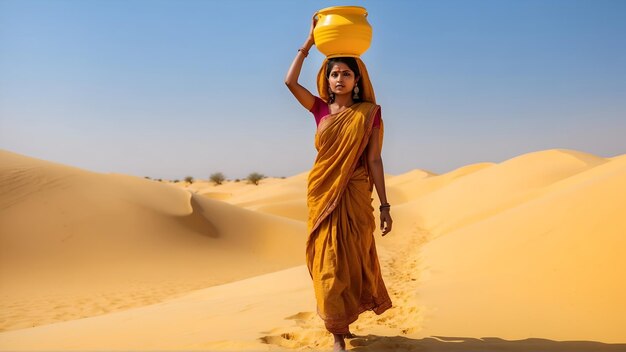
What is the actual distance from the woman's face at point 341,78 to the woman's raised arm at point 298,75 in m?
0.26

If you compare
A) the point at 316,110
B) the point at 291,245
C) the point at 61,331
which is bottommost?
the point at 291,245

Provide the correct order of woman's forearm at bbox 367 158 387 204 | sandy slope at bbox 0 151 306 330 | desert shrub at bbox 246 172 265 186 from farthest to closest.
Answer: desert shrub at bbox 246 172 265 186, sandy slope at bbox 0 151 306 330, woman's forearm at bbox 367 158 387 204

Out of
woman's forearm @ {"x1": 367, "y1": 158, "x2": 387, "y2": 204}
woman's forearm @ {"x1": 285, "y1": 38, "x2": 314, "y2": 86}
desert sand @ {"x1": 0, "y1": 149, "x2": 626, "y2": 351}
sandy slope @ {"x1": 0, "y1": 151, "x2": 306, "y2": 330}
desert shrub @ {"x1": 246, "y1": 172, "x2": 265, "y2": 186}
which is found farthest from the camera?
desert shrub @ {"x1": 246, "y1": 172, "x2": 265, "y2": 186}

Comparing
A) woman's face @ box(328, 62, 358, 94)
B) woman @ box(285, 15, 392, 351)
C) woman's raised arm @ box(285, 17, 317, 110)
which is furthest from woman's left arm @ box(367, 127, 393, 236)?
woman's raised arm @ box(285, 17, 317, 110)

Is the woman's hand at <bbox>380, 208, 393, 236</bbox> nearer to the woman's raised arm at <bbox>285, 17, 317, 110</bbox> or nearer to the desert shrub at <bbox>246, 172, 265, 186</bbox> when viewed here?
the woman's raised arm at <bbox>285, 17, 317, 110</bbox>

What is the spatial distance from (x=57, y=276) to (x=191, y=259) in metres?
3.59

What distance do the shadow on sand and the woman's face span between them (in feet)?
6.72

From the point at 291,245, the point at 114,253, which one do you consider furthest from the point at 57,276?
the point at 291,245

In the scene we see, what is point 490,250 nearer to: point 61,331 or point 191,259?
point 61,331

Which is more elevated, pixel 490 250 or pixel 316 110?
pixel 316 110

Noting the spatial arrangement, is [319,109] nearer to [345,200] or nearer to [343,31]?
[343,31]

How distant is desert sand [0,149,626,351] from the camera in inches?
155

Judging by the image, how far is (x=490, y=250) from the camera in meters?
7.17

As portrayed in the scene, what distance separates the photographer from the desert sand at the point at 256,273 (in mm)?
3928
